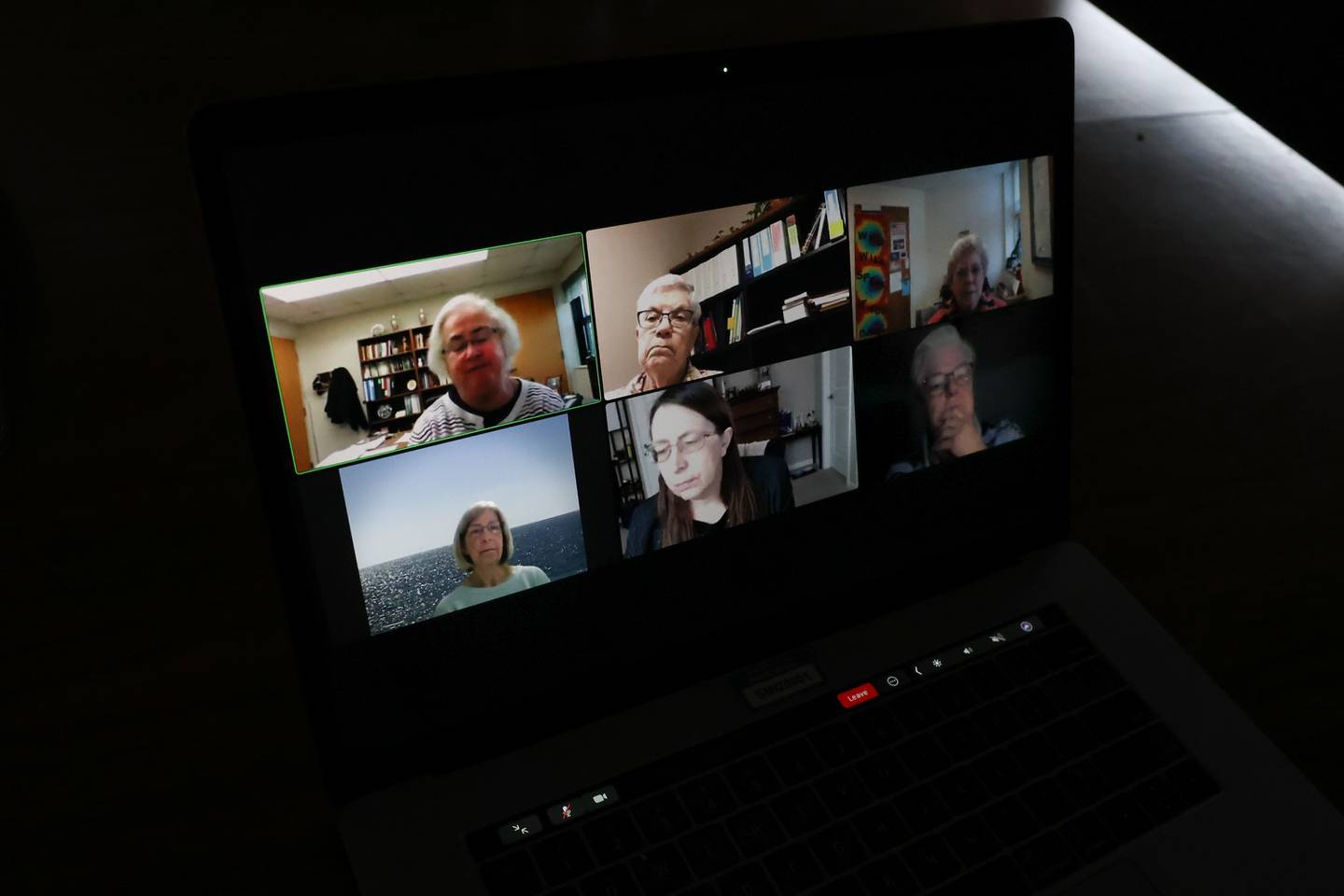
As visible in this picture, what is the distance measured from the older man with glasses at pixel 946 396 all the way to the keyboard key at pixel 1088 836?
237mm

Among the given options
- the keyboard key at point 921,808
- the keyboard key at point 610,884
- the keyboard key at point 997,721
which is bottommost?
the keyboard key at point 921,808

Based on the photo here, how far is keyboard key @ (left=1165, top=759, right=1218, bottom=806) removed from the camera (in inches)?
21.4

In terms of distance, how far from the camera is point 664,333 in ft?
1.74

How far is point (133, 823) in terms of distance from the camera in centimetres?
51

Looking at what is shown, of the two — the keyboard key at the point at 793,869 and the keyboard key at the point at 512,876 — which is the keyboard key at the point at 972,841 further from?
the keyboard key at the point at 512,876

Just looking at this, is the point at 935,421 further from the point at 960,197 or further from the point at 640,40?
the point at 640,40

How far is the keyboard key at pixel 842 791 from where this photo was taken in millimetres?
514

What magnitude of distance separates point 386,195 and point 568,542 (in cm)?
22

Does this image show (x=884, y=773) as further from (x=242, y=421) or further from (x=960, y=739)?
(x=242, y=421)

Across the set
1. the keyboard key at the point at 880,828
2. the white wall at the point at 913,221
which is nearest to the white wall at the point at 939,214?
the white wall at the point at 913,221

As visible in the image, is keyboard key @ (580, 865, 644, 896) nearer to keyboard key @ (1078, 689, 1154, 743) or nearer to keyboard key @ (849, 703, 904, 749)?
keyboard key @ (849, 703, 904, 749)

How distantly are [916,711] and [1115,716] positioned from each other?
0.13 m

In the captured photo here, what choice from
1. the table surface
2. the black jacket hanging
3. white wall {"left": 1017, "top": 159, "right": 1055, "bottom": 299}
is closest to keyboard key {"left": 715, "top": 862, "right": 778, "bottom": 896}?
the table surface

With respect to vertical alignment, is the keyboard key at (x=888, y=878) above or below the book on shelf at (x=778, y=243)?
below
